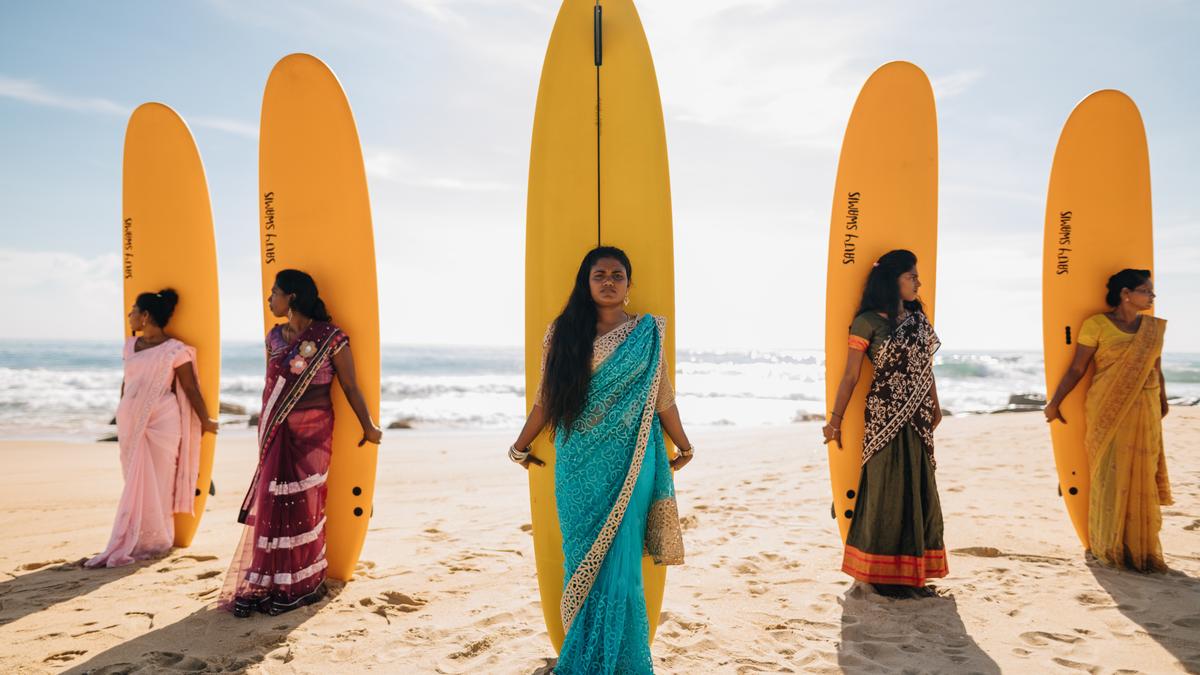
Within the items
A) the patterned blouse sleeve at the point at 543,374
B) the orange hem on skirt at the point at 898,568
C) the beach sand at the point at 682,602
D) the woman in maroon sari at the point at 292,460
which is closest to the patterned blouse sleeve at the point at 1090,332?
the beach sand at the point at 682,602

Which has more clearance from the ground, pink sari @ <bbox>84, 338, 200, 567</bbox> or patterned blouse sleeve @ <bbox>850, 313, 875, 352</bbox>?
patterned blouse sleeve @ <bbox>850, 313, 875, 352</bbox>

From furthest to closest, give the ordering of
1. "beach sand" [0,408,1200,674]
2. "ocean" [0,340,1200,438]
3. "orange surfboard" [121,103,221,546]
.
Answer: "ocean" [0,340,1200,438] → "orange surfboard" [121,103,221,546] → "beach sand" [0,408,1200,674]

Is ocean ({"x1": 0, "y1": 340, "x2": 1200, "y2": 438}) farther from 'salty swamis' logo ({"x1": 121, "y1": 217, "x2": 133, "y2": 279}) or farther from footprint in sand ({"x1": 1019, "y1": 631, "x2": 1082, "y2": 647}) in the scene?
footprint in sand ({"x1": 1019, "y1": 631, "x2": 1082, "y2": 647})

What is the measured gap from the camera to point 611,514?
7.25 ft

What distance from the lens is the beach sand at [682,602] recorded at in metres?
2.58

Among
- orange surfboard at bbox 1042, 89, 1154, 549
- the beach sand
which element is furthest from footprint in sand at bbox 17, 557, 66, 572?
orange surfboard at bbox 1042, 89, 1154, 549

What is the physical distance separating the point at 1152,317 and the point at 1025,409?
11485mm

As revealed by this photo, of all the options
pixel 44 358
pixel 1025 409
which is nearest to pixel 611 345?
pixel 1025 409

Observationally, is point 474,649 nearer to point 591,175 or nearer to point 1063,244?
point 591,175

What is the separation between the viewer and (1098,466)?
363 cm

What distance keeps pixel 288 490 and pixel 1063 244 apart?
453cm

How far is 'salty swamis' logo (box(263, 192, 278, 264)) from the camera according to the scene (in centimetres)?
369

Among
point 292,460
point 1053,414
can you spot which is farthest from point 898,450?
point 292,460

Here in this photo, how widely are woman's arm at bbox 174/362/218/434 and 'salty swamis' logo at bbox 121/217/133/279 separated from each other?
868 mm
